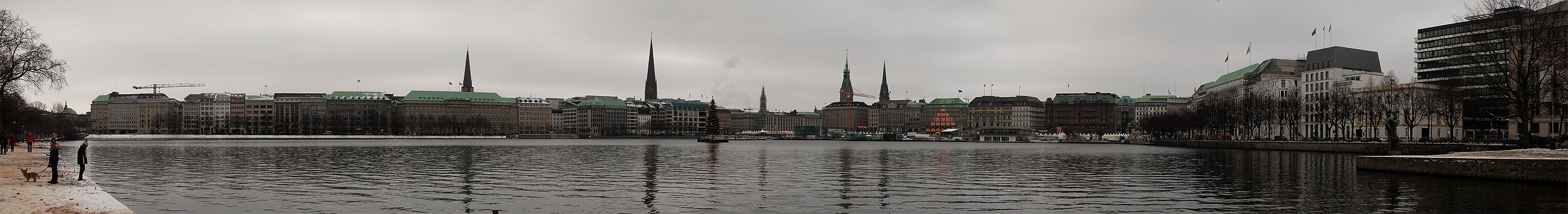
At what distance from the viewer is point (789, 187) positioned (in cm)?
3844

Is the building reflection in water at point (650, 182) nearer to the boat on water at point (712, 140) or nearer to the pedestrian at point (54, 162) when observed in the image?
the pedestrian at point (54, 162)

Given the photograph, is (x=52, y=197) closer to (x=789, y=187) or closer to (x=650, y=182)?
(x=650, y=182)

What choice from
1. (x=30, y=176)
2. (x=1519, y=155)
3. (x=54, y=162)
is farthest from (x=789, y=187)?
(x=1519, y=155)

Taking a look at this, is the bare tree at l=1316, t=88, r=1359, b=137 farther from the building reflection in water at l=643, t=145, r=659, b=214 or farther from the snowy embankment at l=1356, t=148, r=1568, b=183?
the building reflection in water at l=643, t=145, r=659, b=214

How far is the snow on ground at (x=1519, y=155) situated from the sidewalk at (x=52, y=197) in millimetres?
Answer: 47235

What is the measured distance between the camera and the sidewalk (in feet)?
78.5

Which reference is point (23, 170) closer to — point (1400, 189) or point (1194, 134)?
point (1400, 189)

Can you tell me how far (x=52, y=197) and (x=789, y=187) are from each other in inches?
876

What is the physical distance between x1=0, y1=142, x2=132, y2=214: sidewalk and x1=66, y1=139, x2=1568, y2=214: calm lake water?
1154 millimetres

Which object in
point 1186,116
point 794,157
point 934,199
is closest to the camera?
point 934,199

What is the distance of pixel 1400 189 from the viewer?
3603 cm

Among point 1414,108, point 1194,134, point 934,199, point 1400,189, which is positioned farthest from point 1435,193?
point 1194,134

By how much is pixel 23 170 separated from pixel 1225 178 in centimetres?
4480

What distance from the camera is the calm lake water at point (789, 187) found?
29.3 metres
